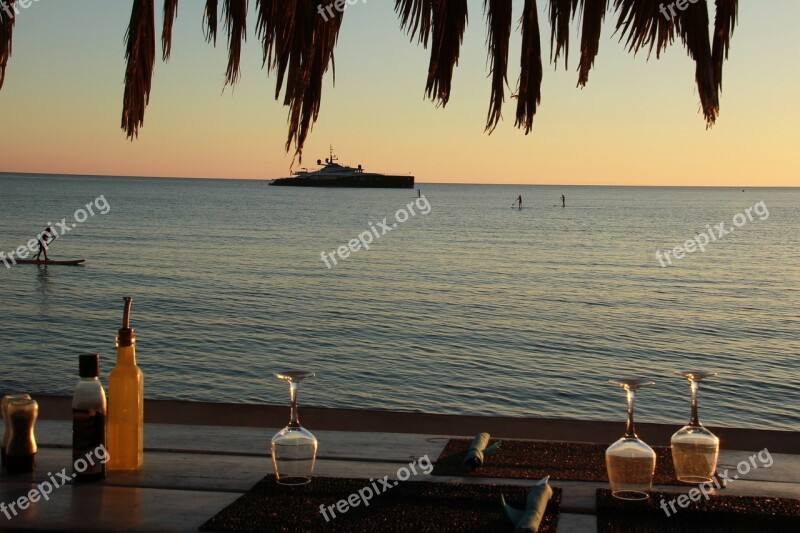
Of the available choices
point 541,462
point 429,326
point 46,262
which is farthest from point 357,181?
point 541,462

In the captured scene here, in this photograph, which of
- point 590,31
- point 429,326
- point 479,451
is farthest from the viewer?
point 429,326

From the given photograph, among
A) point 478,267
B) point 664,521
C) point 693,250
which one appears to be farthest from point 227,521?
point 693,250

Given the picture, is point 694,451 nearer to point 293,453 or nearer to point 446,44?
point 293,453

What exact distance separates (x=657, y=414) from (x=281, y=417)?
31.4 ft

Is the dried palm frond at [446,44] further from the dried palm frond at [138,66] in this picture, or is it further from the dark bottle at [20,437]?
the dark bottle at [20,437]

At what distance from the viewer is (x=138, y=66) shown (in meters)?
1.95

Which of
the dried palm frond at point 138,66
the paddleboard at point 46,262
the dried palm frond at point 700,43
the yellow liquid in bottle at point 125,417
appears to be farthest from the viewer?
the paddleboard at point 46,262

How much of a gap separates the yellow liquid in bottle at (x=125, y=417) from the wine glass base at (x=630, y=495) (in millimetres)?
1130

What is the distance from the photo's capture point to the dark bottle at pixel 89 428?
7.02ft

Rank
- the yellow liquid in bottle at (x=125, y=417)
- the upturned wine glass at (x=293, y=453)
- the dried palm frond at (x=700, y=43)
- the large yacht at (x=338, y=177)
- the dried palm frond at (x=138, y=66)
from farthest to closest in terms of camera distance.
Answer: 1. the large yacht at (x=338, y=177)
2. the yellow liquid in bottle at (x=125, y=417)
3. the upturned wine glass at (x=293, y=453)
4. the dried palm frond at (x=138, y=66)
5. the dried palm frond at (x=700, y=43)

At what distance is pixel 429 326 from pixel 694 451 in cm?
1748

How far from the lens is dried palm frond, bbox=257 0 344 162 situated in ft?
6.05

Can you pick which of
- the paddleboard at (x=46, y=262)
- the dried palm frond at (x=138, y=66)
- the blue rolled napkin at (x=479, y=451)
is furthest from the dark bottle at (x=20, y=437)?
the paddleboard at (x=46, y=262)

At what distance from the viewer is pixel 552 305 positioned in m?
23.7
